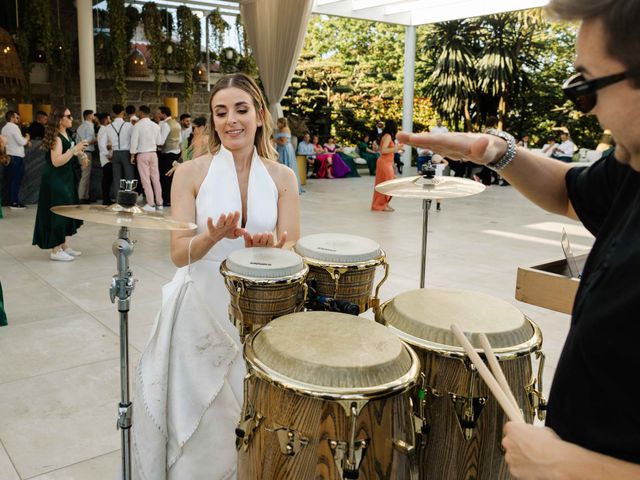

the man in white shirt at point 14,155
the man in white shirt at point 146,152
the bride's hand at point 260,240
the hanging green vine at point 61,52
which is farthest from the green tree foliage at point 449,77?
the bride's hand at point 260,240

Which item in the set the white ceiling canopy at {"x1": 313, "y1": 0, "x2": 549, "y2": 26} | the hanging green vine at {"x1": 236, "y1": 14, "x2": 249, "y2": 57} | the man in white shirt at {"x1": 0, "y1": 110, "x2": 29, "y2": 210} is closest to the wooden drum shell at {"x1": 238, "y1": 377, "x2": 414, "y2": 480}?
the man in white shirt at {"x1": 0, "y1": 110, "x2": 29, "y2": 210}

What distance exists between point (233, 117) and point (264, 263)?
2.89 feet

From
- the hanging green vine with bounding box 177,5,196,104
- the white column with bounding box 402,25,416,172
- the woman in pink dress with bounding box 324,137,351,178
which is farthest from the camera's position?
the woman in pink dress with bounding box 324,137,351,178

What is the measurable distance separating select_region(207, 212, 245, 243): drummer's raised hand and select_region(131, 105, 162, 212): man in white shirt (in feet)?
25.3

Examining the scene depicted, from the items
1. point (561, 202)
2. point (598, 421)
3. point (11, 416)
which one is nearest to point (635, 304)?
point (598, 421)

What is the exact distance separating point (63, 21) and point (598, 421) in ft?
57.0

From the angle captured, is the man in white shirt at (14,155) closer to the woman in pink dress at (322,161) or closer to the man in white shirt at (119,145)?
the man in white shirt at (119,145)

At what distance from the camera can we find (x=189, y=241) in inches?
96.5

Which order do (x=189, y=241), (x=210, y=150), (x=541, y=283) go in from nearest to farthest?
(x=189, y=241) < (x=210, y=150) < (x=541, y=283)

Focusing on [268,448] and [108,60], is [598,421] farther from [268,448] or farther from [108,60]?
[108,60]

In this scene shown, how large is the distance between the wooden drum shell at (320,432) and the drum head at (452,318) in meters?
0.28

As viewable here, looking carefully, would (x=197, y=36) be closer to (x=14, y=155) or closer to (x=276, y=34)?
(x=276, y=34)

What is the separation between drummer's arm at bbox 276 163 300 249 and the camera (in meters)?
2.76

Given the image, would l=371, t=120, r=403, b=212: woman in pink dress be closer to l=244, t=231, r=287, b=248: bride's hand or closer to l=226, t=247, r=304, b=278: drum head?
l=244, t=231, r=287, b=248: bride's hand
